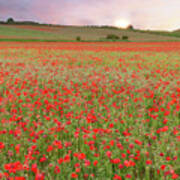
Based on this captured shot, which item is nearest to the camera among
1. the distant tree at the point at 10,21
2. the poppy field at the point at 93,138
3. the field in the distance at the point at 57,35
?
the poppy field at the point at 93,138

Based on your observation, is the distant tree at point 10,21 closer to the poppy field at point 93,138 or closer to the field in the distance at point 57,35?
the field in the distance at point 57,35

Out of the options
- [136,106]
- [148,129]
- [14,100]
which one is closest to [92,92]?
[136,106]

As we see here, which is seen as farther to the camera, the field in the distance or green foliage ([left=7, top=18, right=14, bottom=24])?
green foliage ([left=7, top=18, right=14, bottom=24])

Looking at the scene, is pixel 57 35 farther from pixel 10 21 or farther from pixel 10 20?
pixel 10 20

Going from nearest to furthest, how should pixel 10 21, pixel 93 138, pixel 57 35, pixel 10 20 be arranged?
1. pixel 93 138
2. pixel 57 35
3. pixel 10 21
4. pixel 10 20

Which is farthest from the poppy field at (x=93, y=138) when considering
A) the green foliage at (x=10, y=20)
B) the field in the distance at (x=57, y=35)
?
the green foliage at (x=10, y=20)

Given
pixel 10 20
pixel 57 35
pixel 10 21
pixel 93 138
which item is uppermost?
pixel 10 20

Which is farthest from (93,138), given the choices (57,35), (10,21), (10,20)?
(10,20)

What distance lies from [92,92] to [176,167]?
425cm

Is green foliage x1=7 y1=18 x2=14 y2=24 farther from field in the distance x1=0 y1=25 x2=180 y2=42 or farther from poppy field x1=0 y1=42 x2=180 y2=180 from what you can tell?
poppy field x1=0 y1=42 x2=180 y2=180

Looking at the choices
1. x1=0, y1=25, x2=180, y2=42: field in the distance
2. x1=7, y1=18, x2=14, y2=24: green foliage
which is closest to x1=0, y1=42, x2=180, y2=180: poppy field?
x1=0, y1=25, x2=180, y2=42: field in the distance

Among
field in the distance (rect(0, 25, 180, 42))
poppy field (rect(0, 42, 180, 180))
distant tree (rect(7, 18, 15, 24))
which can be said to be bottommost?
poppy field (rect(0, 42, 180, 180))

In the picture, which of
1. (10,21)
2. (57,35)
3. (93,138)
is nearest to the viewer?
(93,138)

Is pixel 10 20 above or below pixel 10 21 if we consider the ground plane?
above
